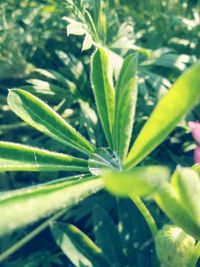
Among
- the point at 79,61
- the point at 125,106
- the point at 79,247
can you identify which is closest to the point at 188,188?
the point at 125,106

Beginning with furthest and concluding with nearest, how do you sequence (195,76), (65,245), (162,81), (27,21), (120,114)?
(27,21), (162,81), (65,245), (120,114), (195,76)

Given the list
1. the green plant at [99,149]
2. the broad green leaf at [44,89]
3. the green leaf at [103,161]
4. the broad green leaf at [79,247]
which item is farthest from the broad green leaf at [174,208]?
the broad green leaf at [44,89]

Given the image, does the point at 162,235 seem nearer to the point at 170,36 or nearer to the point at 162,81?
the point at 162,81

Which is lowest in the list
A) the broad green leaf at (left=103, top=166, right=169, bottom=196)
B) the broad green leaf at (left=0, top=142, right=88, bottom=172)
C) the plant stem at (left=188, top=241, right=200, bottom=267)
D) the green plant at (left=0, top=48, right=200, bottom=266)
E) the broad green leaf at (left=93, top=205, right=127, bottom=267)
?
the broad green leaf at (left=93, top=205, right=127, bottom=267)

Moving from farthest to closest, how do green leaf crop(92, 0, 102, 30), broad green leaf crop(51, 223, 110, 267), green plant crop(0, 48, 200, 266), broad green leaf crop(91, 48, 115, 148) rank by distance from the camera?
green leaf crop(92, 0, 102, 30), broad green leaf crop(51, 223, 110, 267), broad green leaf crop(91, 48, 115, 148), green plant crop(0, 48, 200, 266)

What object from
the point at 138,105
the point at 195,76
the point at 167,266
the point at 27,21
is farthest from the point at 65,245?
the point at 27,21

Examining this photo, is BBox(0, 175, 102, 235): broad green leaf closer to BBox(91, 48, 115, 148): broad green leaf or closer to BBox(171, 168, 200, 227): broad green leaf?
BBox(171, 168, 200, 227): broad green leaf

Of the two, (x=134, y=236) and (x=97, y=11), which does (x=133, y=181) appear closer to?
(x=134, y=236)

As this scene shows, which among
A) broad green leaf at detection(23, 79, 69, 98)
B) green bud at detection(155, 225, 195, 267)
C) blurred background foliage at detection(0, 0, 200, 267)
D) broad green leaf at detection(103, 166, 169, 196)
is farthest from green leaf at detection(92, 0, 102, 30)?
broad green leaf at detection(103, 166, 169, 196)
